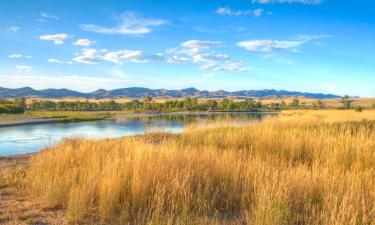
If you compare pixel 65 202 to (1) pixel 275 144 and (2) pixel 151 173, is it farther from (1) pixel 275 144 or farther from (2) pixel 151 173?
(1) pixel 275 144

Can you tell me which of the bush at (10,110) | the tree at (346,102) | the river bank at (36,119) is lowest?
the river bank at (36,119)

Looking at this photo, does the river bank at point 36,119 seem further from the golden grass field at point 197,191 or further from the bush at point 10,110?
the golden grass field at point 197,191

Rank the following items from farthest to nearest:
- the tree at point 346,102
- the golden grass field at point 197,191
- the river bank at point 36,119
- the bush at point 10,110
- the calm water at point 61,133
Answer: the tree at point 346,102, the bush at point 10,110, the river bank at point 36,119, the calm water at point 61,133, the golden grass field at point 197,191

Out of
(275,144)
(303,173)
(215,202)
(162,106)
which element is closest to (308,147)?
(275,144)

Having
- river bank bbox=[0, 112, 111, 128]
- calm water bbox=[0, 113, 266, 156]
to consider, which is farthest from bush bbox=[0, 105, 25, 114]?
calm water bbox=[0, 113, 266, 156]

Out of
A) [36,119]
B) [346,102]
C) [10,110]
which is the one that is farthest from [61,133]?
[346,102]

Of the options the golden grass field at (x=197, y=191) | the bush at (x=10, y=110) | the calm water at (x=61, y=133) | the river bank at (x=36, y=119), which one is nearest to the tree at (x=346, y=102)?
the calm water at (x=61, y=133)

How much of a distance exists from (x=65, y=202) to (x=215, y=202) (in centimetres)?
218

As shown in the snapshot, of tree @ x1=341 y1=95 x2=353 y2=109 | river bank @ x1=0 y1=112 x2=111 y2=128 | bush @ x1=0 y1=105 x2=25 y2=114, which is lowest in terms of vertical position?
river bank @ x1=0 y1=112 x2=111 y2=128

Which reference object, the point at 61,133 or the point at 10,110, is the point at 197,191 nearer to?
the point at 61,133

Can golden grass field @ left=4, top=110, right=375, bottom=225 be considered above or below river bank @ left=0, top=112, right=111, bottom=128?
above

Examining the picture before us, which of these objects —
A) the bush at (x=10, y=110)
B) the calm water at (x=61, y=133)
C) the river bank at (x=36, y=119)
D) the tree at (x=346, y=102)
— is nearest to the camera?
the calm water at (x=61, y=133)

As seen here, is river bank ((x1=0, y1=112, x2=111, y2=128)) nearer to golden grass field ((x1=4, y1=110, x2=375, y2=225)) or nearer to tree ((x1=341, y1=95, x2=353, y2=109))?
golden grass field ((x1=4, y1=110, x2=375, y2=225))

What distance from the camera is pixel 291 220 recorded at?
4.06m
